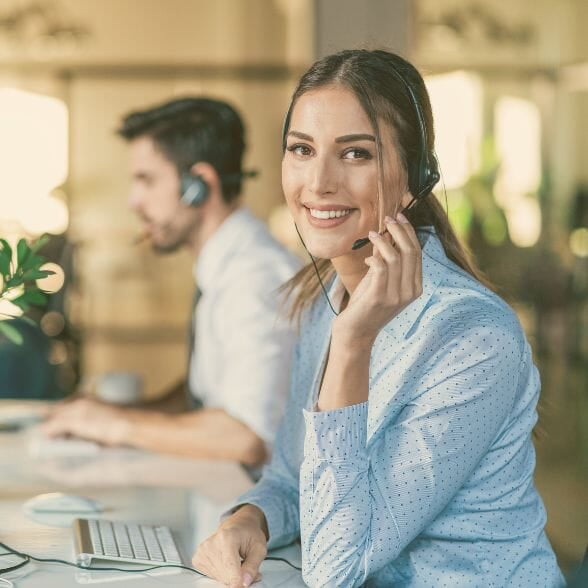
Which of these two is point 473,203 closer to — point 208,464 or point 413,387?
point 208,464

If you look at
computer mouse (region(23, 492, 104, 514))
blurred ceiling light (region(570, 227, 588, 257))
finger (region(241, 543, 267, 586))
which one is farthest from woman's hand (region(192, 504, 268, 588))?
blurred ceiling light (region(570, 227, 588, 257))

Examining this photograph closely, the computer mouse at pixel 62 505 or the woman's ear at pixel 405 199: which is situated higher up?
the woman's ear at pixel 405 199

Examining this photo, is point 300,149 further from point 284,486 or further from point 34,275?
point 284,486

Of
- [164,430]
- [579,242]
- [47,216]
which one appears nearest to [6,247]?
[164,430]

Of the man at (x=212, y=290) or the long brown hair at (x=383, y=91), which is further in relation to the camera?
the man at (x=212, y=290)

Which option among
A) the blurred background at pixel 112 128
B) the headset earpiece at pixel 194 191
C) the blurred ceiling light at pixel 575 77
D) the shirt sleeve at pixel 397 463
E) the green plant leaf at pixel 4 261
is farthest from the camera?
the blurred background at pixel 112 128

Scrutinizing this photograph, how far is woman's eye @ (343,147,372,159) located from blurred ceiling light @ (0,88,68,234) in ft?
19.9

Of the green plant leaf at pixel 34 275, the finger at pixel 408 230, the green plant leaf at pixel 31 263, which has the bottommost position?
the green plant leaf at pixel 34 275

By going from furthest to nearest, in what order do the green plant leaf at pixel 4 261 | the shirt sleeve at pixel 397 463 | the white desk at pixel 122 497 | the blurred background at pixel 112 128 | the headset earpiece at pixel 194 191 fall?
the blurred background at pixel 112 128 → the headset earpiece at pixel 194 191 → the green plant leaf at pixel 4 261 → the white desk at pixel 122 497 → the shirt sleeve at pixel 397 463

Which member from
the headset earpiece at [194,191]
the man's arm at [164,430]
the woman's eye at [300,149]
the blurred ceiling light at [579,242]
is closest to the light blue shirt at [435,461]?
the woman's eye at [300,149]

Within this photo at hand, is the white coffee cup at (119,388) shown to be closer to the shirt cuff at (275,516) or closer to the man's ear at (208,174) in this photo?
the man's ear at (208,174)

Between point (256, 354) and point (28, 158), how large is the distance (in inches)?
215

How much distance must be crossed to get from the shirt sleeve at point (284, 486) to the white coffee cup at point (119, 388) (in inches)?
34.6

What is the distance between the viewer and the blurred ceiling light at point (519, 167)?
334cm
